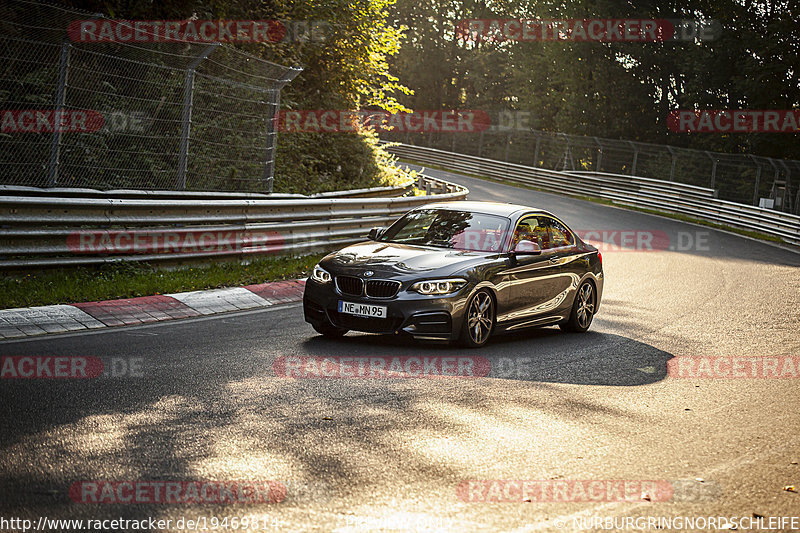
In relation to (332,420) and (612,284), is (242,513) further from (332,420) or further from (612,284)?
(612,284)

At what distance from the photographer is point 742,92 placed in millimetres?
45312

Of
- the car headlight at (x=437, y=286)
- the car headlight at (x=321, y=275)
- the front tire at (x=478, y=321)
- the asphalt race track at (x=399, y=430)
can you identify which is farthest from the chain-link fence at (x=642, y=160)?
the car headlight at (x=321, y=275)

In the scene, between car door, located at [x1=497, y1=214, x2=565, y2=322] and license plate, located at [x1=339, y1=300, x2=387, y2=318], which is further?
car door, located at [x1=497, y1=214, x2=565, y2=322]

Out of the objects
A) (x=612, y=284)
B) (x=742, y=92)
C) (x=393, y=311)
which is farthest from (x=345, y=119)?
(x=742, y=92)

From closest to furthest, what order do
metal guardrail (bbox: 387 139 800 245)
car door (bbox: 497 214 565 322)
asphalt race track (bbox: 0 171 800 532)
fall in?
asphalt race track (bbox: 0 171 800 532) < car door (bbox: 497 214 565 322) < metal guardrail (bbox: 387 139 800 245)

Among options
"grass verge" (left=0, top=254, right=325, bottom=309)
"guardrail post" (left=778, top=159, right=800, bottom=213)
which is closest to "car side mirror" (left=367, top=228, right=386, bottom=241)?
"grass verge" (left=0, top=254, right=325, bottom=309)

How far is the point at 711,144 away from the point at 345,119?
91.9 ft

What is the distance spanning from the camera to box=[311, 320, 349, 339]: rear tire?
970 centimetres

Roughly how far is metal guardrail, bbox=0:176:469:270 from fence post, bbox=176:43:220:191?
396 mm

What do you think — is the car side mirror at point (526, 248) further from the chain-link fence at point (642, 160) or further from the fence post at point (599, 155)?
the fence post at point (599, 155)

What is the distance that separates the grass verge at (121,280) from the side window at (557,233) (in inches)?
166

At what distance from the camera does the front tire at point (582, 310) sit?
11.6m

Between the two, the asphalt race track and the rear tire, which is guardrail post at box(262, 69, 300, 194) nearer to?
the asphalt race track

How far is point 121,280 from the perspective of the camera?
1169 cm
